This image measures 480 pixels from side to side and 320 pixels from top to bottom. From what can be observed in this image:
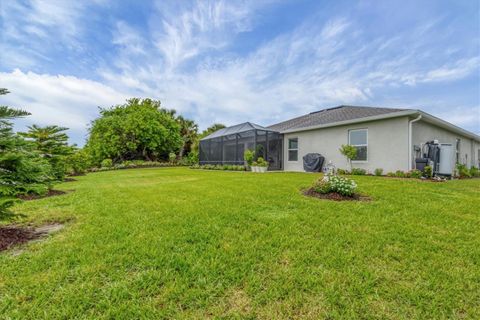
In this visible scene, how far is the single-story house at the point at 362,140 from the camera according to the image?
9000 mm

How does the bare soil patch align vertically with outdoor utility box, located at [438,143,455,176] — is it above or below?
below

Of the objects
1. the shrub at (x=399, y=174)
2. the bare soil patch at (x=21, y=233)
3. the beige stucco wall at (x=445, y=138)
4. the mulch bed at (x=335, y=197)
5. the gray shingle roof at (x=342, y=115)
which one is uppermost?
the gray shingle roof at (x=342, y=115)

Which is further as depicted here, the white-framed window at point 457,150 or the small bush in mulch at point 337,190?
the white-framed window at point 457,150

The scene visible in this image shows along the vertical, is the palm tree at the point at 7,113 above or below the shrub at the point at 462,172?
above

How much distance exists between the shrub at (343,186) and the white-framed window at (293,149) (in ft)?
28.2

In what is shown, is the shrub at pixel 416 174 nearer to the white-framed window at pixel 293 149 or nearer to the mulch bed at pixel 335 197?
the mulch bed at pixel 335 197

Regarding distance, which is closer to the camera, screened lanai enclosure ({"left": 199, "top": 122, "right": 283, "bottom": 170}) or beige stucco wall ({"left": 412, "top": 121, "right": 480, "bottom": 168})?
beige stucco wall ({"left": 412, "top": 121, "right": 480, "bottom": 168})

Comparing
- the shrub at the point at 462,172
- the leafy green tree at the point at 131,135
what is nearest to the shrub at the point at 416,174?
the shrub at the point at 462,172

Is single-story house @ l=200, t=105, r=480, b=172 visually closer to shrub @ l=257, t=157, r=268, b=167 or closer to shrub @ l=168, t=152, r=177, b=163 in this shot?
shrub @ l=257, t=157, r=268, b=167

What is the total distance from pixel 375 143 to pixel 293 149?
485cm

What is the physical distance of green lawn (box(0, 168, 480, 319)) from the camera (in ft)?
5.18

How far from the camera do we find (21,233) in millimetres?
3012

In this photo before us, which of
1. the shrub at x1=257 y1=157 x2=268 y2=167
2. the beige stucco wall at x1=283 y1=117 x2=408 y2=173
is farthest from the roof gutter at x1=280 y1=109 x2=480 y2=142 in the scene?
the shrub at x1=257 y1=157 x2=268 y2=167

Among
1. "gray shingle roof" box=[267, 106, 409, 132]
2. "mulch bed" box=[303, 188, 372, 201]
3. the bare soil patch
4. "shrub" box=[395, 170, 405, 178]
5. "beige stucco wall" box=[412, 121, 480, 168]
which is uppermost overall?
"gray shingle roof" box=[267, 106, 409, 132]
